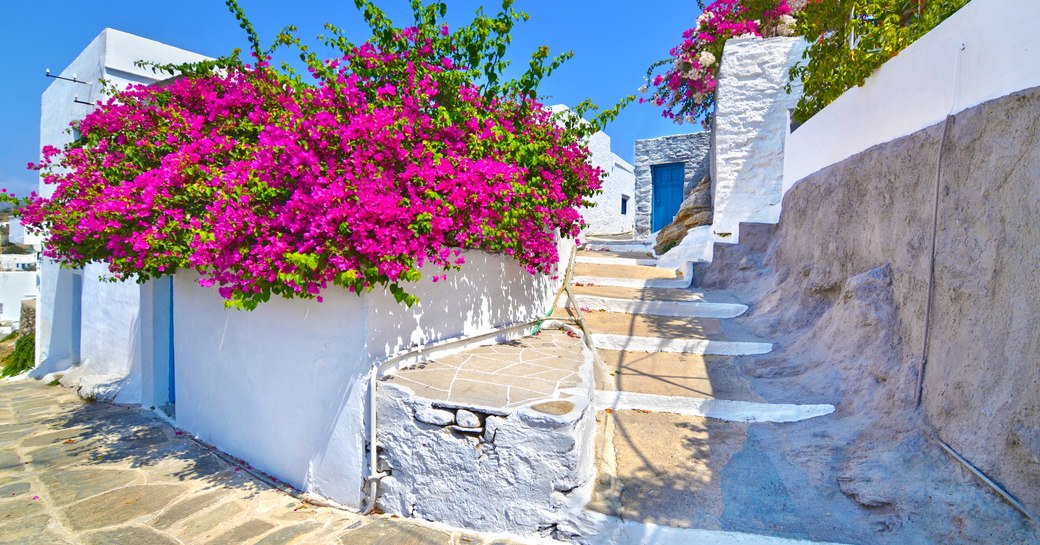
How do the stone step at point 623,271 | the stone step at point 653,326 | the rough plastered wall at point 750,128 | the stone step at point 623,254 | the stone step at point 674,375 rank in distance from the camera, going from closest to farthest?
the stone step at point 674,375 < the stone step at point 653,326 < the stone step at point 623,271 < the rough plastered wall at point 750,128 < the stone step at point 623,254

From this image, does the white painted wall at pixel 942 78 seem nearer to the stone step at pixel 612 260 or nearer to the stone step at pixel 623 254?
the stone step at pixel 612 260

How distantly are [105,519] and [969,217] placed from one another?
5.82m

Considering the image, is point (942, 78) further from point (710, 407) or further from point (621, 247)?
point (621, 247)

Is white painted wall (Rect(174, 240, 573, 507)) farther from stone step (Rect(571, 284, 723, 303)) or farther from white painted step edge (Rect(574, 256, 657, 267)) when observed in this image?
white painted step edge (Rect(574, 256, 657, 267))

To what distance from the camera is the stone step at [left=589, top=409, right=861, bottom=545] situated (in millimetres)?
2812

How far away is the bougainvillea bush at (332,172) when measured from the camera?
3.16 metres

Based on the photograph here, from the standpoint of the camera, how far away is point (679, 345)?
16.6ft

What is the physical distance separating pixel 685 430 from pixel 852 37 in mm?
5159

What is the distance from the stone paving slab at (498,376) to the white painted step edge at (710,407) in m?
0.50

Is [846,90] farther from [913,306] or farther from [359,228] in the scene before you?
[359,228]

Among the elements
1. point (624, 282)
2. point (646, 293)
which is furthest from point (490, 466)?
point (624, 282)

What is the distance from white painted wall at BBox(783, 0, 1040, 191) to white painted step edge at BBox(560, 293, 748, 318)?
1882 millimetres

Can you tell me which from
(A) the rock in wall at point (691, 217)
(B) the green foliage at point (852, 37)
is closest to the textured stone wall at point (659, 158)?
(A) the rock in wall at point (691, 217)

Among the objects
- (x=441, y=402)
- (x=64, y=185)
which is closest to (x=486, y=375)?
(x=441, y=402)
